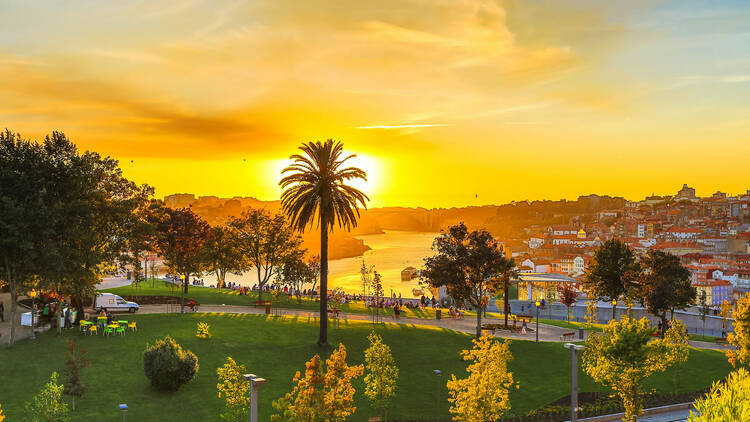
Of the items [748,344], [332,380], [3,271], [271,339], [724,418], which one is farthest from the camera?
[271,339]

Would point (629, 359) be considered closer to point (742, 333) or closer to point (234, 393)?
point (742, 333)

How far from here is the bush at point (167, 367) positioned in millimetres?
24281

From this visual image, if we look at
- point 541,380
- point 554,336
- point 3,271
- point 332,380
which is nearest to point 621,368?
point 541,380

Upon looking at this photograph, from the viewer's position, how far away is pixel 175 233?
46.4 meters

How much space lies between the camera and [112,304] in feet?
129

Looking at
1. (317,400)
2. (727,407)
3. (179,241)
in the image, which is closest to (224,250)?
(179,241)

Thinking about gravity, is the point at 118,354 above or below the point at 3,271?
below

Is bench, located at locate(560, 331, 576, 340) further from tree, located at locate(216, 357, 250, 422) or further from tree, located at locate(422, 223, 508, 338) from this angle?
tree, located at locate(216, 357, 250, 422)

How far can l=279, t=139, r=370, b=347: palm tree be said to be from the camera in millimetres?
33188

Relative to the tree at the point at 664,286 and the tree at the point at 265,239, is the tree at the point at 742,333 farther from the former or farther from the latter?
the tree at the point at 265,239

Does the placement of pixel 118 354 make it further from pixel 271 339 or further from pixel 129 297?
pixel 129 297

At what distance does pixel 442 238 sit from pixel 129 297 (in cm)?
2702

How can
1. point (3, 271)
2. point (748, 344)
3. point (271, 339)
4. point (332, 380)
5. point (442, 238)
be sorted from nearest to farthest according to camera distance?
point (332, 380), point (748, 344), point (3, 271), point (271, 339), point (442, 238)

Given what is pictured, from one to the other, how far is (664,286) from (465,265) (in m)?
16.6
